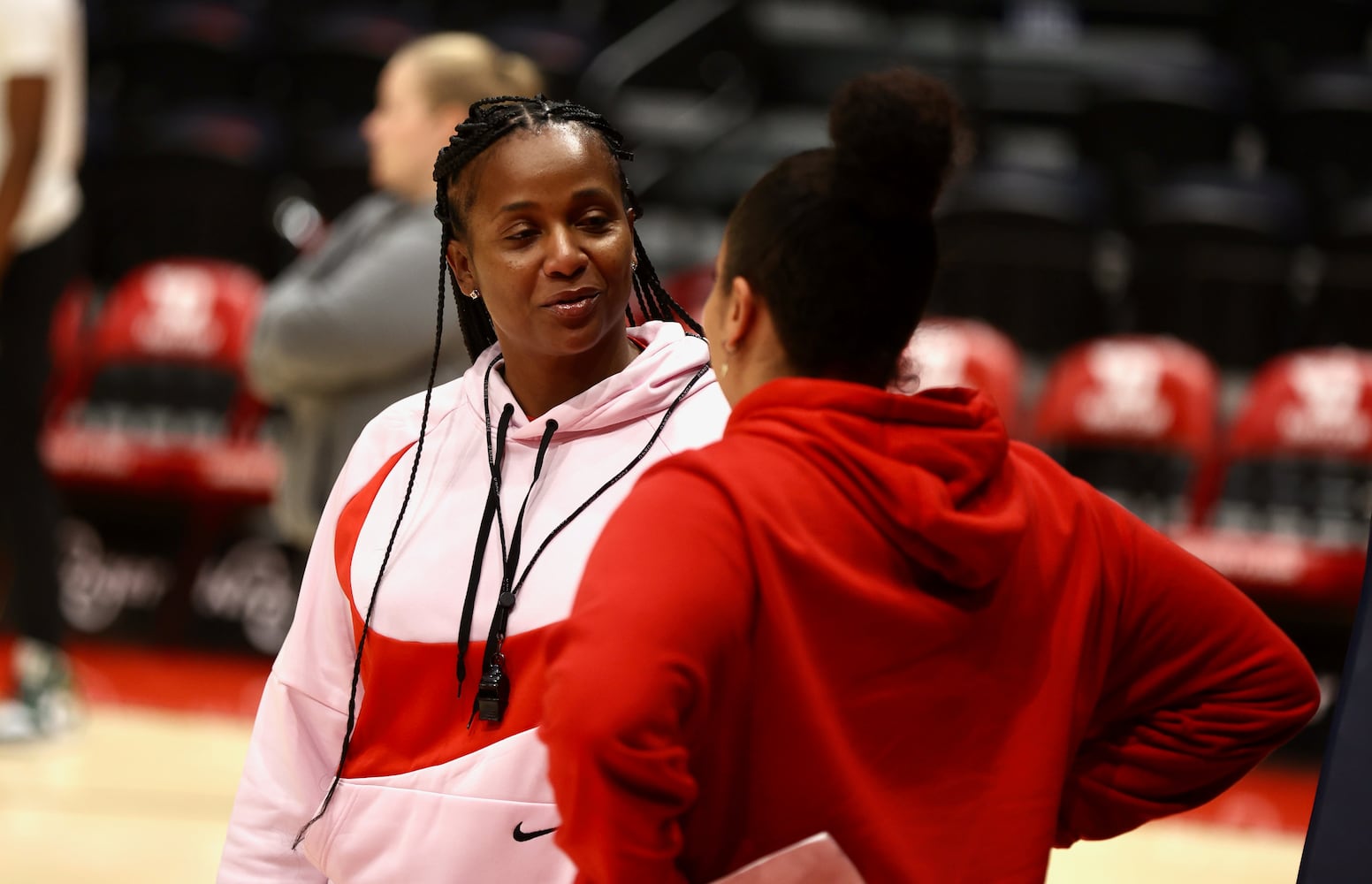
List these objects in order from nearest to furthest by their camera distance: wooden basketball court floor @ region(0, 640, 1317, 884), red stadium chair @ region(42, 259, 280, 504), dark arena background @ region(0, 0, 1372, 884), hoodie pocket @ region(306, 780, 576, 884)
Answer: hoodie pocket @ region(306, 780, 576, 884) → wooden basketball court floor @ region(0, 640, 1317, 884) → dark arena background @ region(0, 0, 1372, 884) → red stadium chair @ region(42, 259, 280, 504)

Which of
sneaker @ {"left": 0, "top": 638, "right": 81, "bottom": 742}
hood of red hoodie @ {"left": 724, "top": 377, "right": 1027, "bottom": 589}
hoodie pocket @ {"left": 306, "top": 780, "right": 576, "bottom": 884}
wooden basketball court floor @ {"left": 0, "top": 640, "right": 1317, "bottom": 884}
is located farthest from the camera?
sneaker @ {"left": 0, "top": 638, "right": 81, "bottom": 742}

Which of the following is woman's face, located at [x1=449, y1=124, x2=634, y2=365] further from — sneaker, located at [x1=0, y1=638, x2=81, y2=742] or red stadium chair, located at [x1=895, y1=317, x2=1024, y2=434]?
red stadium chair, located at [x1=895, y1=317, x2=1024, y2=434]

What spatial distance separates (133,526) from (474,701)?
4352mm

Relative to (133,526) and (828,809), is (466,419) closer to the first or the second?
(828,809)

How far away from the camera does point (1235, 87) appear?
688 centimetres

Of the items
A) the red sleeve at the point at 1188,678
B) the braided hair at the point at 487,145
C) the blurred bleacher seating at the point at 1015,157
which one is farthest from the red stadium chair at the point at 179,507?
the red sleeve at the point at 1188,678

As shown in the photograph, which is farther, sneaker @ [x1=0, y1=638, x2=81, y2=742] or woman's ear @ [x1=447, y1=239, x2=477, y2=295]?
sneaker @ [x1=0, y1=638, x2=81, y2=742]

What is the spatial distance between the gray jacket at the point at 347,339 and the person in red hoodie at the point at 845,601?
4.80ft

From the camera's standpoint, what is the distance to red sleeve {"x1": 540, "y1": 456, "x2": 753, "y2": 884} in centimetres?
103

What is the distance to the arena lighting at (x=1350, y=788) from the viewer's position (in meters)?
1.38

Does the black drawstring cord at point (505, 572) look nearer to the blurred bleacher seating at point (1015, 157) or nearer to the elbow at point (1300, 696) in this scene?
the elbow at point (1300, 696)

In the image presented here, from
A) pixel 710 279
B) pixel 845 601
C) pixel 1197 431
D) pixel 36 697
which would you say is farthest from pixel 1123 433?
pixel 845 601

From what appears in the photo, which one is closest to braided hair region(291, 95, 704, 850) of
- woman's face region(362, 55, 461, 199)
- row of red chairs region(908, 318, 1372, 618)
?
woman's face region(362, 55, 461, 199)

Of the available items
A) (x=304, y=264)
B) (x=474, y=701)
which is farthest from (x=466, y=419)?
(x=304, y=264)
